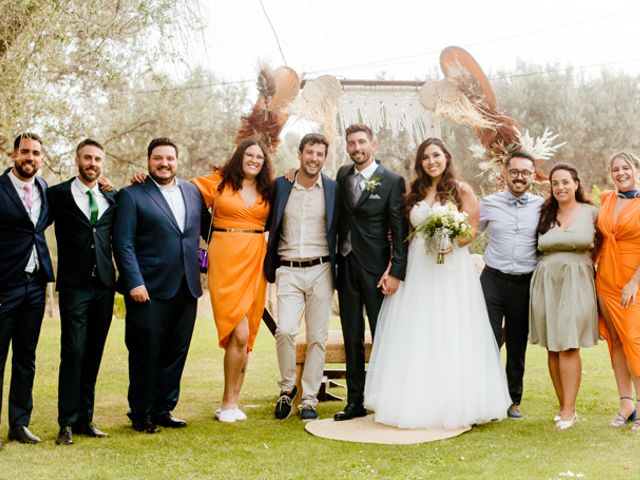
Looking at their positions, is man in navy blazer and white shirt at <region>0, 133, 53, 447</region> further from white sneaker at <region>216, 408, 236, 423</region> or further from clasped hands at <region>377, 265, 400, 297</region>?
clasped hands at <region>377, 265, 400, 297</region>

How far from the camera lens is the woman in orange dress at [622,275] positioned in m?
5.38

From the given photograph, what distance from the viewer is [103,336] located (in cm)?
534

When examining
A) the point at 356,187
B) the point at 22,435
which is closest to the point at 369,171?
the point at 356,187

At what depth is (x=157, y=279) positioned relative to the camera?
17.9ft

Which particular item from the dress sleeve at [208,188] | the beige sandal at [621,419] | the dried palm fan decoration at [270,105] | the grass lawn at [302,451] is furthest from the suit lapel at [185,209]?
the beige sandal at [621,419]

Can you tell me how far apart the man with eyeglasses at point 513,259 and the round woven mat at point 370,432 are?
34.9 inches

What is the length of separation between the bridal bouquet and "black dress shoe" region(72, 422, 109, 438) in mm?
2647

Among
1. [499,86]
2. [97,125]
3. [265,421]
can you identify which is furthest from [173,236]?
[499,86]

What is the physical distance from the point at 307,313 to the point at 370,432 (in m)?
1.08

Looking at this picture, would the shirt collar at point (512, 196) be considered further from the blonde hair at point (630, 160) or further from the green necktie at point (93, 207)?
the green necktie at point (93, 207)

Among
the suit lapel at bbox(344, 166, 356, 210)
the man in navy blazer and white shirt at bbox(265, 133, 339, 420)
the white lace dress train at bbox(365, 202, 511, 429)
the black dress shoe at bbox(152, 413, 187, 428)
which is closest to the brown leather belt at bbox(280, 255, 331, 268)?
the man in navy blazer and white shirt at bbox(265, 133, 339, 420)

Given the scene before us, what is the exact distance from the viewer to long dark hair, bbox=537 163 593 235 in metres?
5.60

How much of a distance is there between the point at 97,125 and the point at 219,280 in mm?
8250

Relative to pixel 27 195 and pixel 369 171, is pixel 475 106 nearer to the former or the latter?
pixel 369 171
